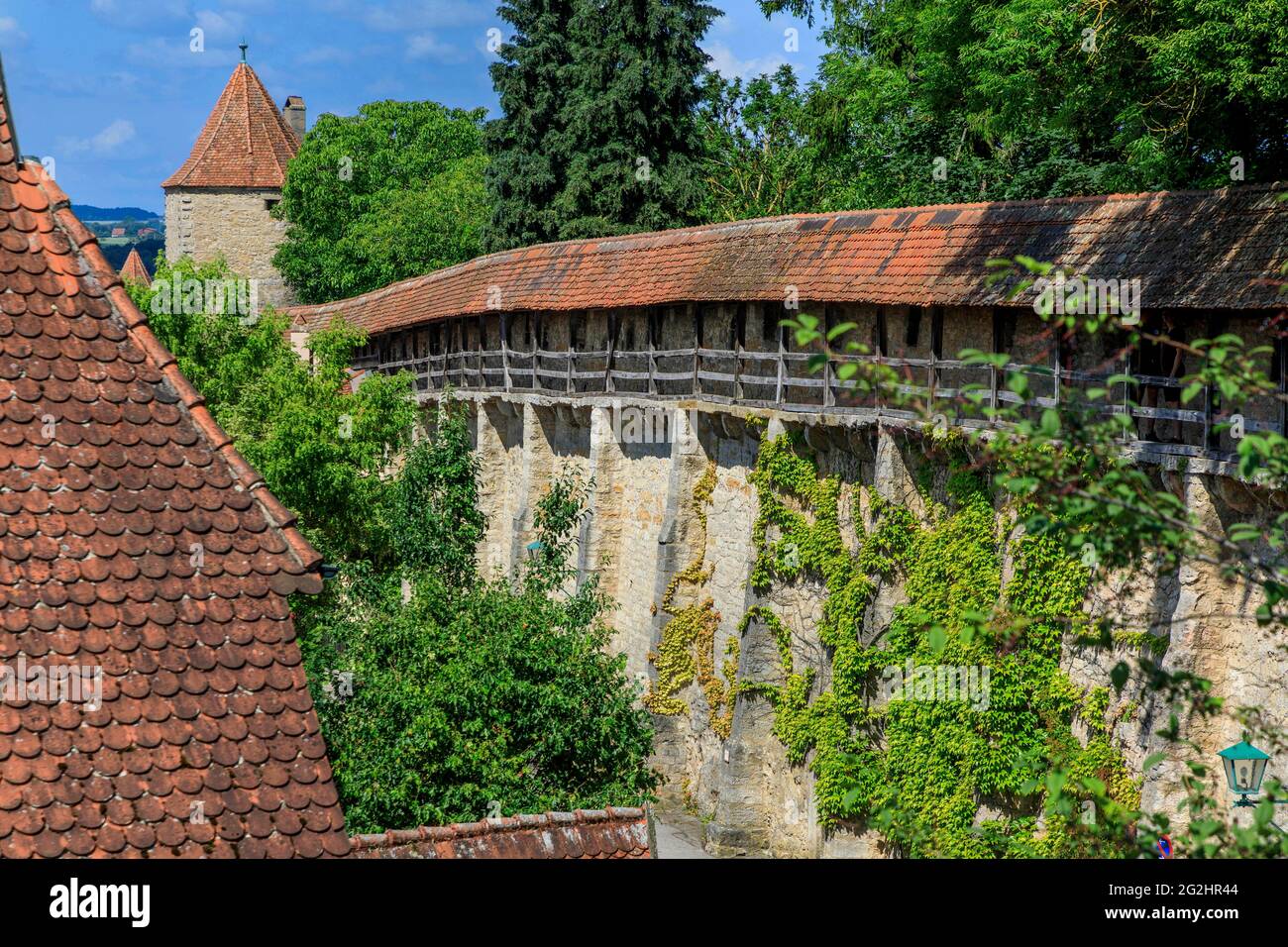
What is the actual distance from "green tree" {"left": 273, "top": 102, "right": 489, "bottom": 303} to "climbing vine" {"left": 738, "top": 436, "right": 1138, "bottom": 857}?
1123 inches

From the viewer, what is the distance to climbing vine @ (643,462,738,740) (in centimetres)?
2134

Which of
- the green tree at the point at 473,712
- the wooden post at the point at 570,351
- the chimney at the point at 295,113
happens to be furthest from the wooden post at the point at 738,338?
the chimney at the point at 295,113

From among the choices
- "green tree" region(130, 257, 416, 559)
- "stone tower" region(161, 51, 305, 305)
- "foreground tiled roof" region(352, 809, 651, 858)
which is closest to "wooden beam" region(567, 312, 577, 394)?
"green tree" region(130, 257, 416, 559)

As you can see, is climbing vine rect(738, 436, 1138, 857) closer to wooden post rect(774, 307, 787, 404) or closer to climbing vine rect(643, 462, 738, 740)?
wooden post rect(774, 307, 787, 404)

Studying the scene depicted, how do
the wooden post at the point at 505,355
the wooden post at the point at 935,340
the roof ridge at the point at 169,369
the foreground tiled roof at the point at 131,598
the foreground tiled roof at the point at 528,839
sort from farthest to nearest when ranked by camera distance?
the wooden post at the point at 505,355
the wooden post at the point at 935,340
the foreground tiled roof at the point at 528,839
the roof ridge at the point at 169,369
the foreground tiled roof at the point at 131,598

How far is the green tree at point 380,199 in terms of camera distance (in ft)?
152

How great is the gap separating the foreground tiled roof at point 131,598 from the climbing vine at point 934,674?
595cm

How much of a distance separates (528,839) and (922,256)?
9.63 meters

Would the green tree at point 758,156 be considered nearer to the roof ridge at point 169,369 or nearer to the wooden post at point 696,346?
the wooden post at point 696,346

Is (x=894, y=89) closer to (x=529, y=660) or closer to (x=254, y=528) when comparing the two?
(x=529, y=660)

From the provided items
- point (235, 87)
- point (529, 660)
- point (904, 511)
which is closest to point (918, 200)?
point (904, 511)

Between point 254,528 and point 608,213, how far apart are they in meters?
28.7

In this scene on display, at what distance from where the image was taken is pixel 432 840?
8.61 m

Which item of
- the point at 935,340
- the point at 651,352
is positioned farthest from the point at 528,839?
the point at 651,352
